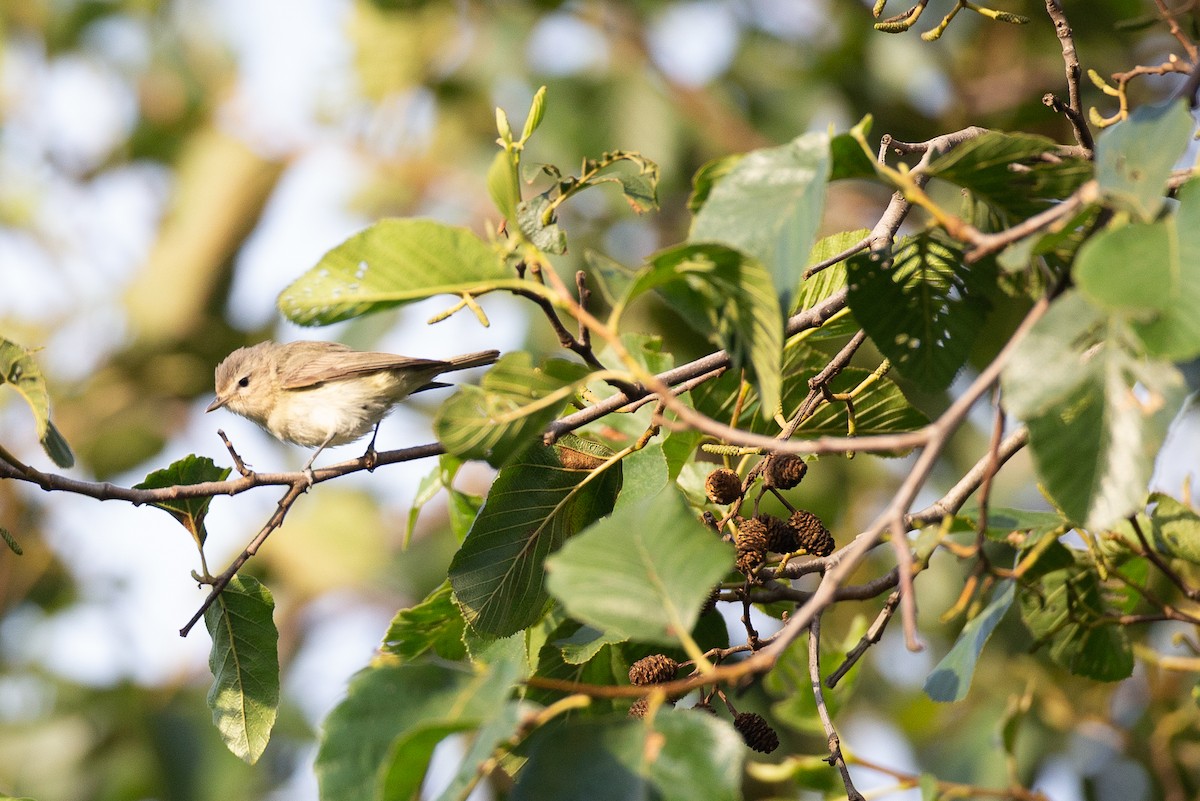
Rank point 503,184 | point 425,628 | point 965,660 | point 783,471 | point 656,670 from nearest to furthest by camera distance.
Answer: point 503,184
point 656,670
point 965,660
point 783,471
point 425,628

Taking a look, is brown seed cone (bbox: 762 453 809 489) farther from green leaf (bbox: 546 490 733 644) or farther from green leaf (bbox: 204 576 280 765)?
green leaf (bbox: 204 576 280 765)

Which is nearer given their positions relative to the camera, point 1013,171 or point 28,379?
point 1013,171

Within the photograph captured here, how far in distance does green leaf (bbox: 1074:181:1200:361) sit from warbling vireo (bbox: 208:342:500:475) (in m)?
3.52

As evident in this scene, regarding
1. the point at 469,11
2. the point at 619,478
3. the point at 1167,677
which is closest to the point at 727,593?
the point at 619,478

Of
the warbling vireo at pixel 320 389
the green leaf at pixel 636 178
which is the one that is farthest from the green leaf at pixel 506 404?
the warbling vireo at pixel 320 389

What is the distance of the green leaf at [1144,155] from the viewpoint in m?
1.34

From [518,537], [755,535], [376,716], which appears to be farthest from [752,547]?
[376,716]

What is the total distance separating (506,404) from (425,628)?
1.11 m

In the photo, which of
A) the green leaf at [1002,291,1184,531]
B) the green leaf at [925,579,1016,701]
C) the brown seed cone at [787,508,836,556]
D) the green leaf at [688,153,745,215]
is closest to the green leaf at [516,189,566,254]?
the green leaf at [688,153,745,215]

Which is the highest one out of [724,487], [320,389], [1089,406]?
[1089,406]

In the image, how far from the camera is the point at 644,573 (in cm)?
145

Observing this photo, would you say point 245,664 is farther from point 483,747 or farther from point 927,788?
point 927,788

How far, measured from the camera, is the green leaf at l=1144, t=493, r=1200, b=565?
2.46m

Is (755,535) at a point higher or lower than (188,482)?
lower
